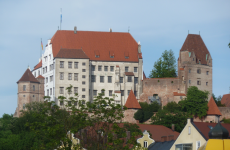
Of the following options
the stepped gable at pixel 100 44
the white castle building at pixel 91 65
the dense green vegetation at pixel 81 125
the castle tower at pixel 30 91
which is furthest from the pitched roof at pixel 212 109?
the dense green vegetation at pixel 81 125

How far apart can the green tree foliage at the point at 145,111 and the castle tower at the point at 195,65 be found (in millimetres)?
5879

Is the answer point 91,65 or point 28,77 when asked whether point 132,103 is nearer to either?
point 91,65

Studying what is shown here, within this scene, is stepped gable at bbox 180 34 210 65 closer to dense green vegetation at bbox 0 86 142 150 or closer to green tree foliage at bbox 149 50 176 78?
green tree foliage at bbox 149 50 176 78

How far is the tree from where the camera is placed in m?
62.2

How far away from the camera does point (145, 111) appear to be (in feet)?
200

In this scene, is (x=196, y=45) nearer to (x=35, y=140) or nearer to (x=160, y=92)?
(x=160, y=92)

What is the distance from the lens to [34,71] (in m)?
77.3

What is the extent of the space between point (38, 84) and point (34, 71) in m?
6.44

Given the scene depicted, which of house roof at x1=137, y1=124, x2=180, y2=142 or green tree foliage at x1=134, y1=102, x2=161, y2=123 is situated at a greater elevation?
green tree foliage at x1=134, y1=102, x2=161, y2=123

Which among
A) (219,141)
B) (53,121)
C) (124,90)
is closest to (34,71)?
(124,90)

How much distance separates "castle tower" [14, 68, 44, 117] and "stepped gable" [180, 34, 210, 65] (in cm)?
2525

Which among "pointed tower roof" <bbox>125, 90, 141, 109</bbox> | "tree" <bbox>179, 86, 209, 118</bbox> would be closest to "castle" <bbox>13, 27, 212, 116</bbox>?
"pointed tower roof" <bbox>125, 90, 141, 109</bbox>

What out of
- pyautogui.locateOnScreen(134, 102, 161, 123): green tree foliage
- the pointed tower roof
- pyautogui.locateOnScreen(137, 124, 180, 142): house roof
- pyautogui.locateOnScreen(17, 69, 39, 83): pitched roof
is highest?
pyautogui.locateOnScreen(17, 69, 39, 83): pitched roof

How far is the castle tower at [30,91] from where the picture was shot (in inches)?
2795
